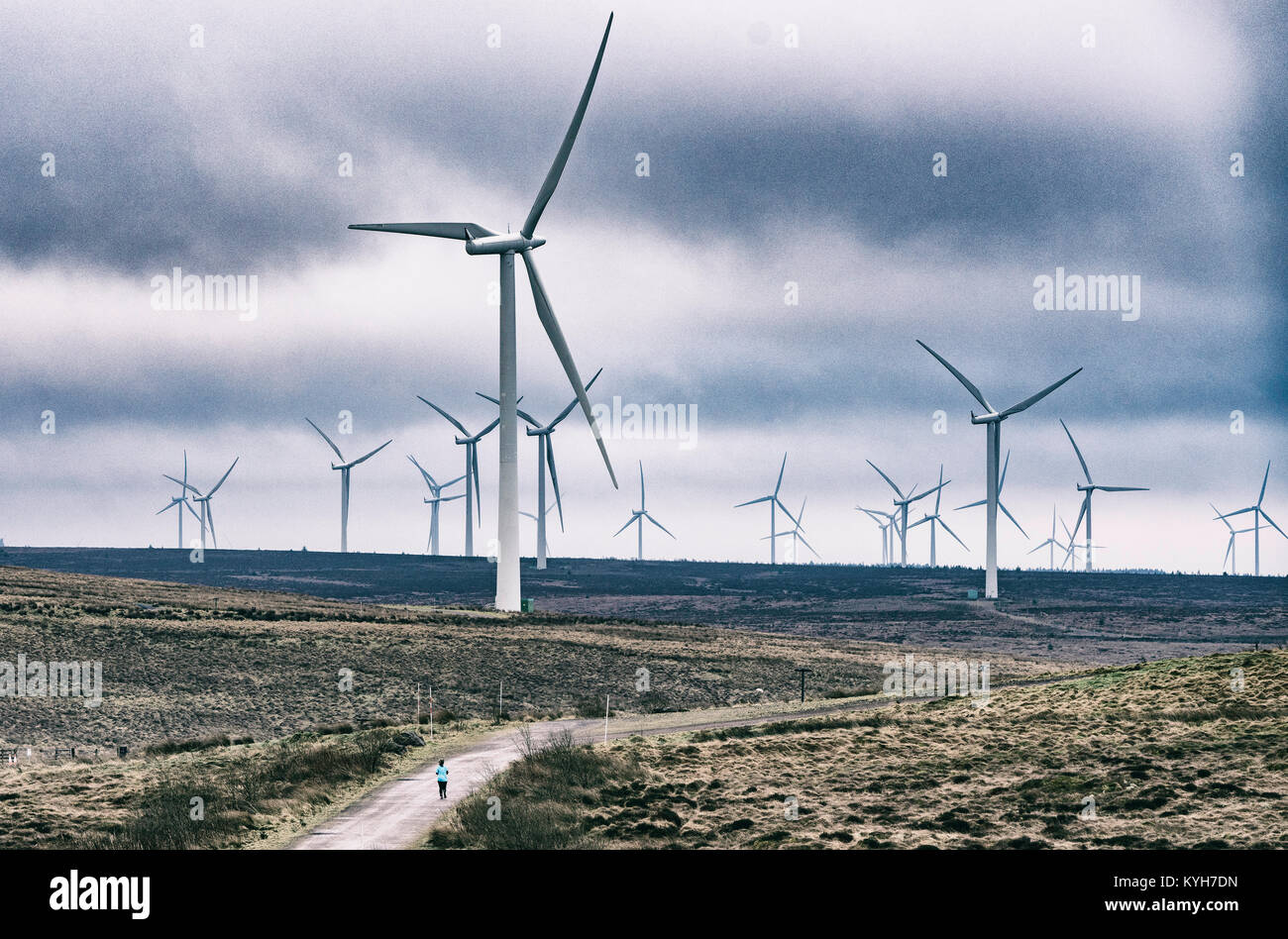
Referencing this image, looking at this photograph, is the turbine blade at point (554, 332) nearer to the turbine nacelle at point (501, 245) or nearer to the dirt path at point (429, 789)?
the turbine nacelle at point (501, 245)

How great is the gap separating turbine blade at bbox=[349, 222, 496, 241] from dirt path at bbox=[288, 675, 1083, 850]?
43.4m

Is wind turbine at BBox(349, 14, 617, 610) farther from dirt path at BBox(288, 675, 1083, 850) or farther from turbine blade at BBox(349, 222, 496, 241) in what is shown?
dirt path at BBox(288, 675, 1083, 850)

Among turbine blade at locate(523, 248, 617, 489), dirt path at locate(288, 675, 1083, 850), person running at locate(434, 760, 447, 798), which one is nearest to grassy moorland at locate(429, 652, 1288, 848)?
person running at locate(434, 760, 447, 798)

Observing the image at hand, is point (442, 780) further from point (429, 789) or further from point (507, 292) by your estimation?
point (507, 292)

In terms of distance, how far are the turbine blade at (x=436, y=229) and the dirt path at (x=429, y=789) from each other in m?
43.4

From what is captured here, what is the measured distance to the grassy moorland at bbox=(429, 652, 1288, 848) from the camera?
3706 centimetres

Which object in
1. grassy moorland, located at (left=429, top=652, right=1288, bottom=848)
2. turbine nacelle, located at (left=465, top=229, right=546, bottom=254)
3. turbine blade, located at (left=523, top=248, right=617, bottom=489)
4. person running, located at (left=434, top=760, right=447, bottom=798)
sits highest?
turbine nacelle, located at (left=465, top=229, right=546, bottom=254)

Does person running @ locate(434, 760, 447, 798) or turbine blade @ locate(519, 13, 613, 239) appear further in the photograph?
turbine blade @ locate(519, 13, 613, 239)

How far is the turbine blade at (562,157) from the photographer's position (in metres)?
81.1

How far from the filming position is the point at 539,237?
96938 mm

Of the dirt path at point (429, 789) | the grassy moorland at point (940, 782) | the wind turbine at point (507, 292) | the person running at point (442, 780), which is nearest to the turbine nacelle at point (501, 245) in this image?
the wind turbine at point (507, 292)
